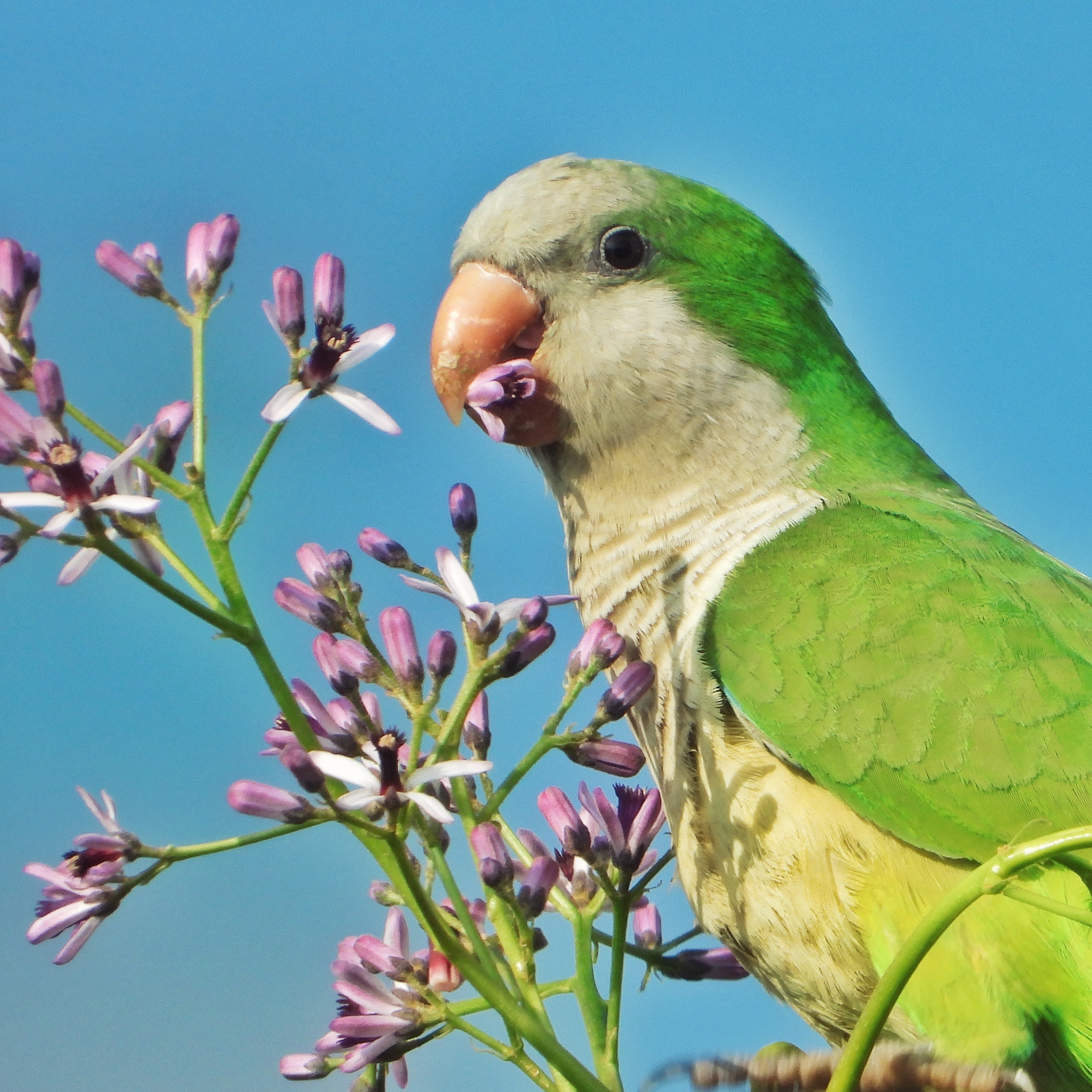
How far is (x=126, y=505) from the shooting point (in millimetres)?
1347

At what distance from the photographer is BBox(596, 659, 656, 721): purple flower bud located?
5.77ft

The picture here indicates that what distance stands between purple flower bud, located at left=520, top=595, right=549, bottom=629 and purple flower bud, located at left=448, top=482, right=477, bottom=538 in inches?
11.7

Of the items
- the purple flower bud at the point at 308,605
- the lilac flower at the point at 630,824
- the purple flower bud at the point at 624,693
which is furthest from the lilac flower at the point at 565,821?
the purple flower bud at the point at 308,605

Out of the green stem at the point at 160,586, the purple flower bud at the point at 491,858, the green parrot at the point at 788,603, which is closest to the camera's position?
the green stem at the point at 160,586

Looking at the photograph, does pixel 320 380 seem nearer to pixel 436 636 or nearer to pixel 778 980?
pixel 436 636

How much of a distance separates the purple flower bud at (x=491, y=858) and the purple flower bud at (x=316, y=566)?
0.45 m

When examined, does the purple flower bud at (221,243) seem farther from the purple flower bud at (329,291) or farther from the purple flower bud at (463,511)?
the purple flower bud at (463,511)

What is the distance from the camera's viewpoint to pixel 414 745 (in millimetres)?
1416

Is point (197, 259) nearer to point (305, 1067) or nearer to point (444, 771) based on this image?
→ point (444, 771)

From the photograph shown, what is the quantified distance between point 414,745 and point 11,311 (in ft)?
2.53

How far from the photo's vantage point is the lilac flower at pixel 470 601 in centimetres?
153

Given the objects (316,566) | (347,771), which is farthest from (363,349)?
(347,771)

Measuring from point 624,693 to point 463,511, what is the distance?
402 millimetres

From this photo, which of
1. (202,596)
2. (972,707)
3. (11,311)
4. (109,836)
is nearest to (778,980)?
(972,707)
